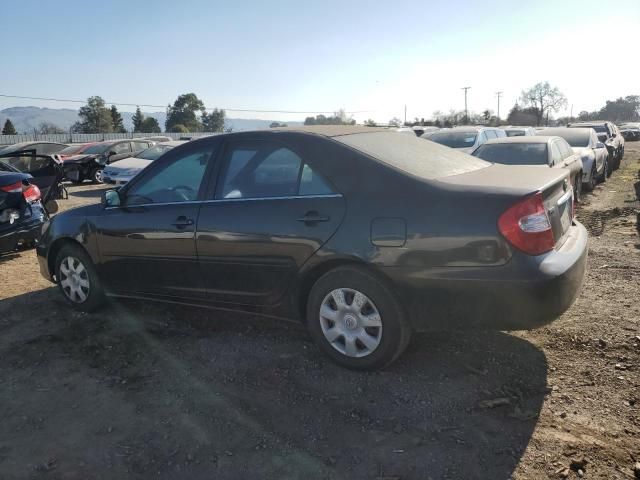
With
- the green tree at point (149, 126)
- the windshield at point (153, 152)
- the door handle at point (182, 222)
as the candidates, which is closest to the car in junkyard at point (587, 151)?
the door handle at point (182, 222)

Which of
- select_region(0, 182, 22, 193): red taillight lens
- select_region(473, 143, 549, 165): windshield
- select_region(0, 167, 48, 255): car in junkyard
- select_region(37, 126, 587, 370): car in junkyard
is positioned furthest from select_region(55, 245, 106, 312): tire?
select_region(473, 143, 549, 165): windshield

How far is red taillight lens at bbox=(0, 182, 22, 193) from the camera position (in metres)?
6.71

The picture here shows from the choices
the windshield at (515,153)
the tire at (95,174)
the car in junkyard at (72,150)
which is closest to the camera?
the windshield at (515,153)

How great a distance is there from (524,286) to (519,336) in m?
1.20

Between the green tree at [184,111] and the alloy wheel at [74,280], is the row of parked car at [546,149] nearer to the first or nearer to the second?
the alloy wheel at [74,280]

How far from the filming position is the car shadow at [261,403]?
104 inches

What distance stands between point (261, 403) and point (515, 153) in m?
7.39

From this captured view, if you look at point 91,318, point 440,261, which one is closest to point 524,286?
point 440,261

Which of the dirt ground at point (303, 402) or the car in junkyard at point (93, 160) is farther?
the car in junkyard at point (93, 160)

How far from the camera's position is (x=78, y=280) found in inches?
190

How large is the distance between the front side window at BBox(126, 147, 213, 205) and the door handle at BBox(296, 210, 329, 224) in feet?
3.38

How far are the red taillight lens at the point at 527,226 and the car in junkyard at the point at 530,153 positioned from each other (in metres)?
6.12

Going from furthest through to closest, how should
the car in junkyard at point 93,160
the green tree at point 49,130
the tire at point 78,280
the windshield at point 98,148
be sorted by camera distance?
1. the green tree at point 49,130
2. the windshield at point 98,148
3. the car in junkyard at point 93,160
4. the tire at point 78,280

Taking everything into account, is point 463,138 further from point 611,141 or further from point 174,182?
point 174,182
